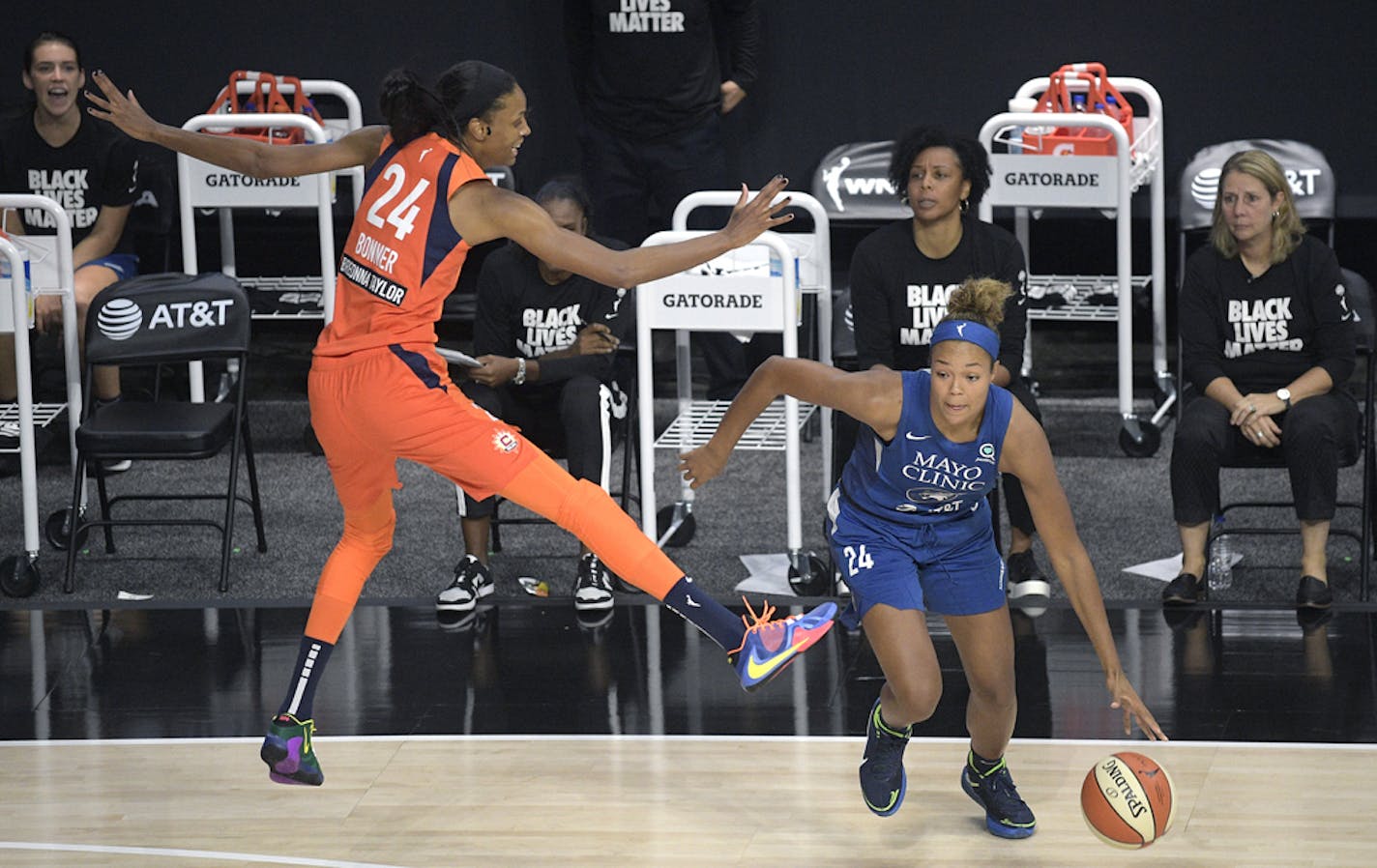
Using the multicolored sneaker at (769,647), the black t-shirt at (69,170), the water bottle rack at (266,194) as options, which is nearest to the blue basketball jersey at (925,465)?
the multicolored sneaker at (769,647)

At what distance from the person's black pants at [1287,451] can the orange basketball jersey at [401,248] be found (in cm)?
245

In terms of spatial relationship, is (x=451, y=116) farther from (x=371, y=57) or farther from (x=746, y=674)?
(x=371, y=57)

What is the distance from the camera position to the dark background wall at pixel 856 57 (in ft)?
27.3

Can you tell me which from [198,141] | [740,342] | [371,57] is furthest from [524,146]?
[198,141]

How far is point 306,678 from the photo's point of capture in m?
4.44

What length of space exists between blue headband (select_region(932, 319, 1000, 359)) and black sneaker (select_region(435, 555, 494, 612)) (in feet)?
7.31

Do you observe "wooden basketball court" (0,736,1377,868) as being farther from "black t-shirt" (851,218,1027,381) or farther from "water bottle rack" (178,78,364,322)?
"water bottle rack" (178,78,364,322)

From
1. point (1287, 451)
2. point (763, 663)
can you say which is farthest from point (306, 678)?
point (1287, 451)

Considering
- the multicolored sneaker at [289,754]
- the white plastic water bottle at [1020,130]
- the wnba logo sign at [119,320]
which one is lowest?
the multicolored sneaker at [289,754]

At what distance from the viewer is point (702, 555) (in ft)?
21.0

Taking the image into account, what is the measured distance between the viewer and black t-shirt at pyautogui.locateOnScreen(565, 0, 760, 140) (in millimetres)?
7586

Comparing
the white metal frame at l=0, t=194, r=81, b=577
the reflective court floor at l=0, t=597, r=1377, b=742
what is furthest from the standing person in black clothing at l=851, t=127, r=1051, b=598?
the white metal frame at l=0, t=194, r=81, b=577

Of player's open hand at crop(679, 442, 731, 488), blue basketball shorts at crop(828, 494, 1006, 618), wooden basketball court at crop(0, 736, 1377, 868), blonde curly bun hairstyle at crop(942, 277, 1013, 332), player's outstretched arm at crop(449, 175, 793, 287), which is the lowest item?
wooden basketball court at crop(0, 736, 1377, 868)

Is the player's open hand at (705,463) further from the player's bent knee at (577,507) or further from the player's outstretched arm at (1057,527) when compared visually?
the player's outstretched arm at (1057,527)
